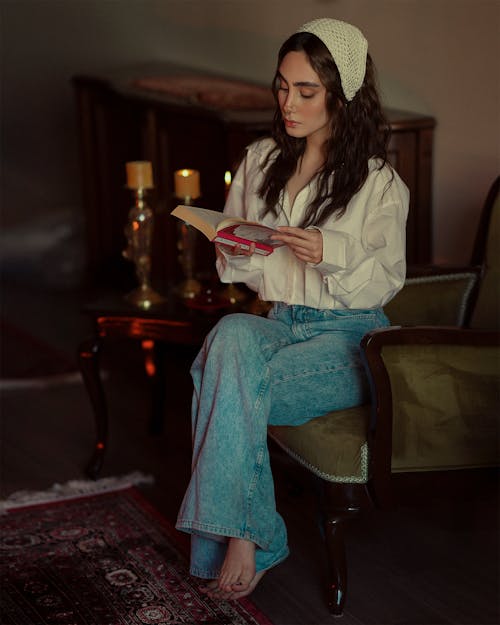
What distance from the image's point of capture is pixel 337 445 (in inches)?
73.6

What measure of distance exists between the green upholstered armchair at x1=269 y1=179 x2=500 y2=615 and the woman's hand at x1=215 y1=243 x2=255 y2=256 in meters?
0.32

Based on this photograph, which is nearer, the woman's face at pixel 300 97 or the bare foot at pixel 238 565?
the bare foot at pixel 238 565

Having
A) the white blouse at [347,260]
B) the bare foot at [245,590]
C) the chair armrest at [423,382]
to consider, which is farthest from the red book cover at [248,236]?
the bare foot at [245,590]

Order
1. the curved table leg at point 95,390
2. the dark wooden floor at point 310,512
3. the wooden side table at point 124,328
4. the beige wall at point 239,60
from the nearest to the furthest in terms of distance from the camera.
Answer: the dark wooden floor at point 310,512
the wooden side table at point 124,328
the curved table leg at point 95,390
the beige wall at point 239,60

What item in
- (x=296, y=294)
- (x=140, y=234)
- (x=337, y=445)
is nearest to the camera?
(x=337, y=445)

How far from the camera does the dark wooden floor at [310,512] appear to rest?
196 cm

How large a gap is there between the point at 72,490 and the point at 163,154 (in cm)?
206

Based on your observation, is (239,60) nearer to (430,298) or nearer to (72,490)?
(430,298)

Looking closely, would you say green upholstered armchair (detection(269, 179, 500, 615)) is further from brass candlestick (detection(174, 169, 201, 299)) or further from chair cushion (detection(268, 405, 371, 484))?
brass candlestick (detection(174, 169, 201, 299))

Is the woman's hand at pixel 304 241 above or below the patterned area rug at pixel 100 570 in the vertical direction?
above

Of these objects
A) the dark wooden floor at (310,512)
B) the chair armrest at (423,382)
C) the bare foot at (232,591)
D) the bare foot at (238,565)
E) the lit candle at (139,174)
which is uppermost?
the lit candle at (139,174)

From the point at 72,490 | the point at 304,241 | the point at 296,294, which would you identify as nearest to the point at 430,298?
the point at 296,294

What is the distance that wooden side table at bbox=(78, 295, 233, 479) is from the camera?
2492 mm

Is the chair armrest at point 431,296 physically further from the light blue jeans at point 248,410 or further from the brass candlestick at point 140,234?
the brass candlestick at point 140,234
